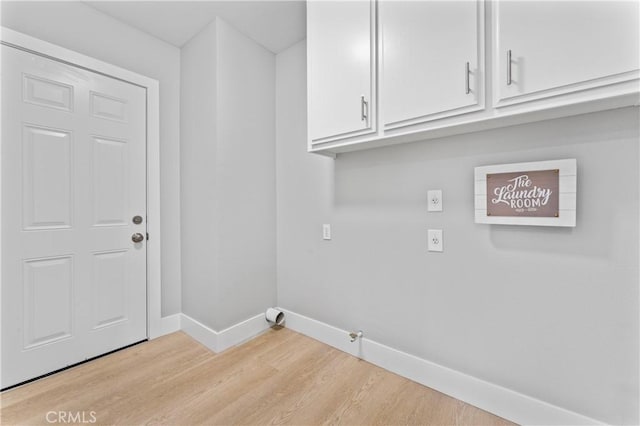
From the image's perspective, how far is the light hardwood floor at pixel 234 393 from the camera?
150cm

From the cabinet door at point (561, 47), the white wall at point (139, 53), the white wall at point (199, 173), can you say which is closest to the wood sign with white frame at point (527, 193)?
the cabinet door at point (561, 47)

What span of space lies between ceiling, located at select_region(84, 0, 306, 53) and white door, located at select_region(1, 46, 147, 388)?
49 cm

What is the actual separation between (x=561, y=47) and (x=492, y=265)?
3.29ft

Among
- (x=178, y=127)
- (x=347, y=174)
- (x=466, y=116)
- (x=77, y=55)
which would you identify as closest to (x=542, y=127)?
(x=466, y=116)

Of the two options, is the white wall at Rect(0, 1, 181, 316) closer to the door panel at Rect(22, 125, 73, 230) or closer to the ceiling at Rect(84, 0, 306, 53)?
the ceiling at Rect(84, 0, 306, 53)

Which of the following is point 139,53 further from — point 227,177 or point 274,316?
point 274,316

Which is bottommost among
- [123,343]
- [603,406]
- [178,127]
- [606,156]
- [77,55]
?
[123,343]

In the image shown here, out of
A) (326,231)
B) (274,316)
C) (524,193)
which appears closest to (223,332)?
(274,316)

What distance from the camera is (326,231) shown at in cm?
225

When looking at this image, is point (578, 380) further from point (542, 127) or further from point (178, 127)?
point (178, 127)

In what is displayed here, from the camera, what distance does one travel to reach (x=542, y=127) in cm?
136

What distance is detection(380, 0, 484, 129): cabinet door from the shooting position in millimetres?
1267

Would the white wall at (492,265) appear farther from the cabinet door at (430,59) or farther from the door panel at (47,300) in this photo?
the door panel at (47,300)

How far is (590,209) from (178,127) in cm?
284
